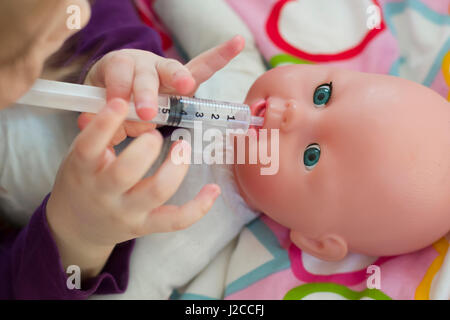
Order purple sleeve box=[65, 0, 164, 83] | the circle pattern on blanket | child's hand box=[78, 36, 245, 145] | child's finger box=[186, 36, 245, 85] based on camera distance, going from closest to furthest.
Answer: child's hand box=[78, 36, 245, 145]
child's finger box=[186, 36, 245, 85]
purple sleeve box=[65, 0, 164, 83]
the circle pattern on blanket

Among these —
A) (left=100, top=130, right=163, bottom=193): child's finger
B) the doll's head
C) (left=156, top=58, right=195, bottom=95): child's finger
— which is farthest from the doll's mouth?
(left=100, top=130, right=163, bottom=193): child's finger

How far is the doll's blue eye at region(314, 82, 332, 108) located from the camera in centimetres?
74

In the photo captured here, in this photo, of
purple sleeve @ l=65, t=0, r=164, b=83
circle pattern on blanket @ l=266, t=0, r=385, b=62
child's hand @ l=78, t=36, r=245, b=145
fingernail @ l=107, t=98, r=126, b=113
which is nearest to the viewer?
fingernail @ l=107, t=98, r=126, b=113

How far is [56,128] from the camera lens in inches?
32.6

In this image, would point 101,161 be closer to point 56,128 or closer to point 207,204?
point 207,204

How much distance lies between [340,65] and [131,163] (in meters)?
0.65

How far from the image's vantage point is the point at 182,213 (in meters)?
0.55

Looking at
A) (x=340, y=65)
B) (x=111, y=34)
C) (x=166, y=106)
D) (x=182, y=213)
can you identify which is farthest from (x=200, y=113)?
(x=340, y=65)

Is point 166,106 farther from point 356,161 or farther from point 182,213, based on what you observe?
point 356,161

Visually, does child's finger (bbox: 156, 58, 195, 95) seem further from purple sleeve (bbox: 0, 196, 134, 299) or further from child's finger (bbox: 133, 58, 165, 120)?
purple sleeve (bbox: 0, 196, 134, 299)

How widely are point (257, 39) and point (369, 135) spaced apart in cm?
45

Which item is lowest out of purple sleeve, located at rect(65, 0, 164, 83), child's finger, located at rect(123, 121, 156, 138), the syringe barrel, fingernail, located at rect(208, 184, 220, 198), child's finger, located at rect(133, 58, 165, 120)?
fingernail, located at rect(208, 184, 220, 198)

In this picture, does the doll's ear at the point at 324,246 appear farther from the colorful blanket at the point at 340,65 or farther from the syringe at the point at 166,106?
the syringe at the point at 166,106

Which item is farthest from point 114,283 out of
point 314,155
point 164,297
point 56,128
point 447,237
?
point 447,237
